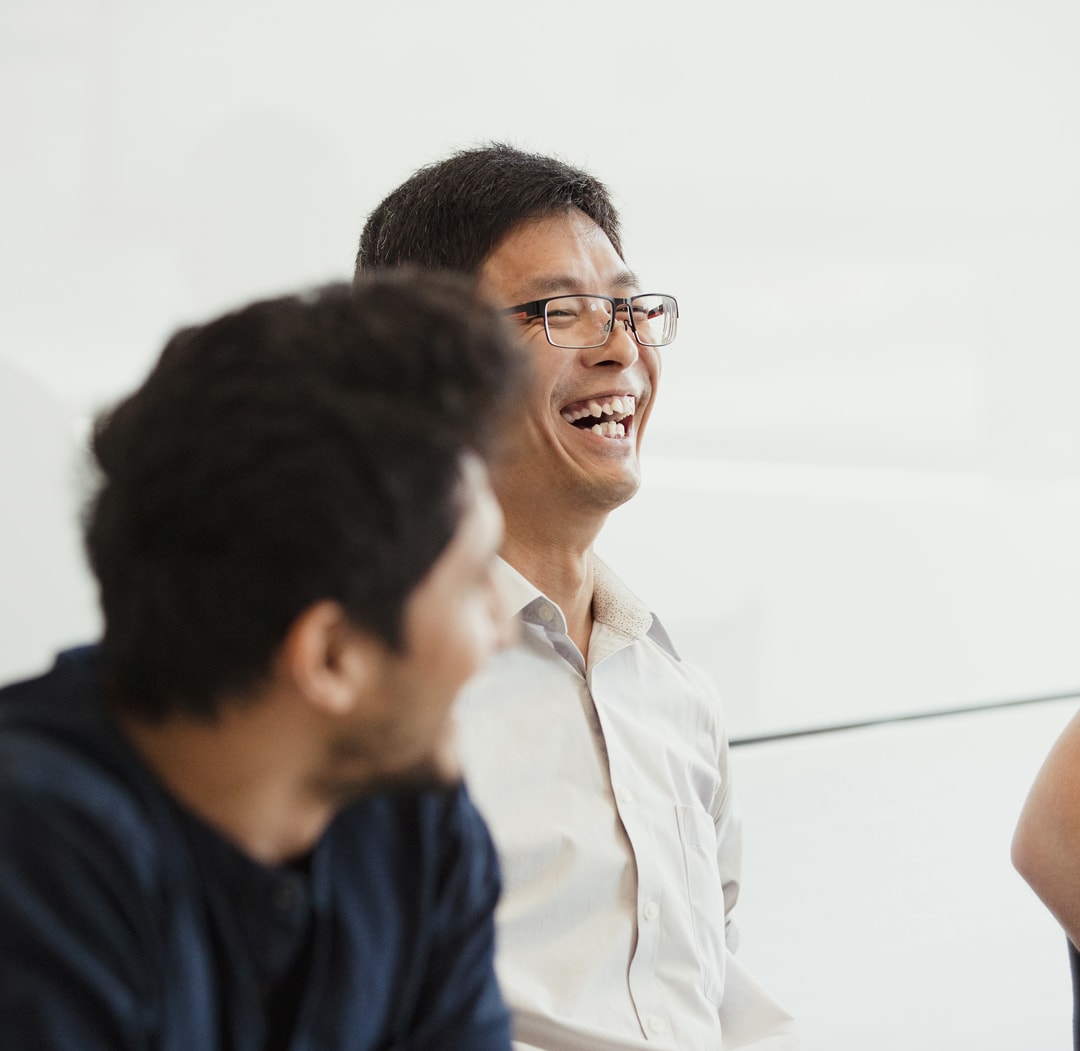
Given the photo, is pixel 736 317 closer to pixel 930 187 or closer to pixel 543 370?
pixel 930 187

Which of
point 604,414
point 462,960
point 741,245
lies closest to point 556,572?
point 604,414

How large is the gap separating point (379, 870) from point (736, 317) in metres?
1.47

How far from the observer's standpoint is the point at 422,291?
68 cm

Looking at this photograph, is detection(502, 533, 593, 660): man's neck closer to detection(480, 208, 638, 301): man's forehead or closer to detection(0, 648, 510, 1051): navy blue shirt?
detection(480, 208, 638, 301): man's forehead

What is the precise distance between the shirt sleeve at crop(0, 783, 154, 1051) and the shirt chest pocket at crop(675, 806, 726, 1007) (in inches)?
27.1

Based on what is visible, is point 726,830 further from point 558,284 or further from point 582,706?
point 558,284

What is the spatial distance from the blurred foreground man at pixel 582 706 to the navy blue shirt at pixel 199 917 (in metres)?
0.27

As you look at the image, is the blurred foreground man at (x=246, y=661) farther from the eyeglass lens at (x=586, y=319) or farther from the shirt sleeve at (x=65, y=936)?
the eyeglass lens at (x=586, y=319)

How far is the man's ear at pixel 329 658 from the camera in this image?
0.65 m

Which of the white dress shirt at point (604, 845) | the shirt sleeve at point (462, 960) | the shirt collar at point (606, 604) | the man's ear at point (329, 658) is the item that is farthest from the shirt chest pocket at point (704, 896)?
the man's ear at point (329, 658)

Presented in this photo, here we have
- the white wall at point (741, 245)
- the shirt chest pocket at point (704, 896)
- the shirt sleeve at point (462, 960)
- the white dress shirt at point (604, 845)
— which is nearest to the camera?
the shirt sleeve at point (462, 960)

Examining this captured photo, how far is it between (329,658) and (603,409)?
0.72m

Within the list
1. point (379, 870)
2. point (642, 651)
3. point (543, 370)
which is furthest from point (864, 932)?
point (379, 870)

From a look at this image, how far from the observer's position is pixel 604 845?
1162mm
